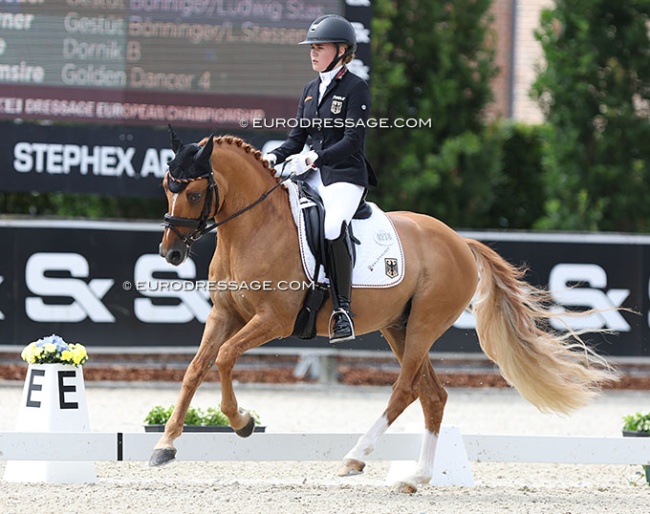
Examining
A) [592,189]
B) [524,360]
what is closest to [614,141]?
[592,189]

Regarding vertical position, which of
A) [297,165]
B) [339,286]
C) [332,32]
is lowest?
[339,286]

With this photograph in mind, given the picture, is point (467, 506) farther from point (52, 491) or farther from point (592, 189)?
point (592, 189)

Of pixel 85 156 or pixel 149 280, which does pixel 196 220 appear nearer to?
pixel 149 280

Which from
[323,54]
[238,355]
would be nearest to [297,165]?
[323,54]

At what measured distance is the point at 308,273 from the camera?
601 cm

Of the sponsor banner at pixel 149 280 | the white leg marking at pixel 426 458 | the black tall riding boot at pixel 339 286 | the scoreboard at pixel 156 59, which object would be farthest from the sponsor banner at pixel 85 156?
the white leg marking at pixel 426 458

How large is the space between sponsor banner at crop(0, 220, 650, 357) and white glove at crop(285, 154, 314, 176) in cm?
424

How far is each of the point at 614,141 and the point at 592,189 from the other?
1.90ft

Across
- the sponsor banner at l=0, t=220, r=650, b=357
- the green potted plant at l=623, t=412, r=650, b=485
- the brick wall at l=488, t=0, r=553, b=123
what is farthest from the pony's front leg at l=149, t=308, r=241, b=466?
the brick wall at l=488, t=0, r=553, b=123

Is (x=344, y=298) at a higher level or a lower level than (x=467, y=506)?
higher

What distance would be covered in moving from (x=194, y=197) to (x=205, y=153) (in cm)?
22

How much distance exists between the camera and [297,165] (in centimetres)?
608

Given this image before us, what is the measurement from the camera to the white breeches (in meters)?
6.06

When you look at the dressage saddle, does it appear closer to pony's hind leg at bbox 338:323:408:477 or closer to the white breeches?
the white breeches
